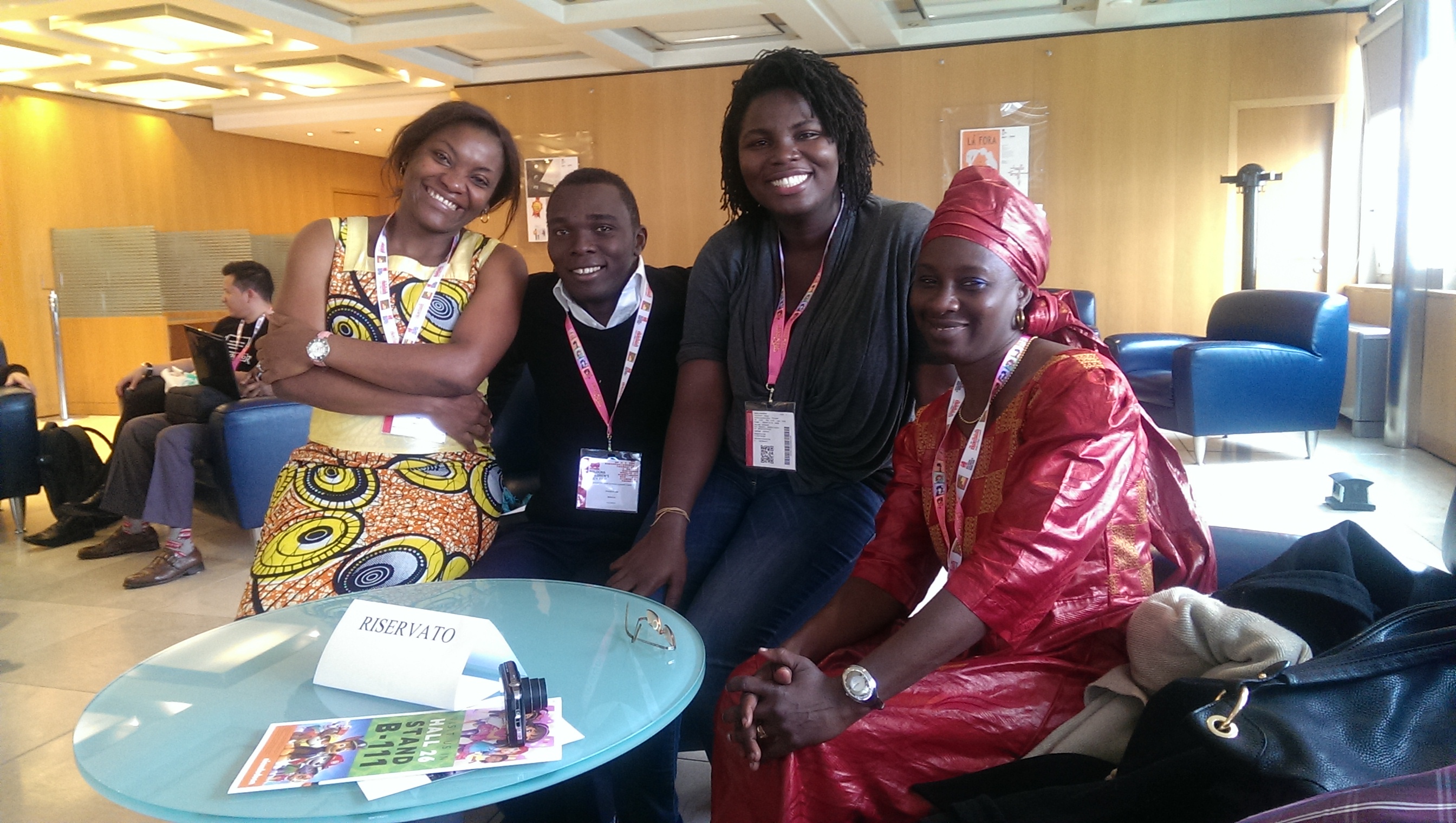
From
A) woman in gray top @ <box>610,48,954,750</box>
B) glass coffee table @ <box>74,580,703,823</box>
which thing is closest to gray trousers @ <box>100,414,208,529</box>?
glass coffee table @ <box>74,580,703,823</box>

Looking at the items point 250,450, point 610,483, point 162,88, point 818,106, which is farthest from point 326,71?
point 818,106

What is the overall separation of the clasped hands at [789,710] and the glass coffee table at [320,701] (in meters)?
0.10

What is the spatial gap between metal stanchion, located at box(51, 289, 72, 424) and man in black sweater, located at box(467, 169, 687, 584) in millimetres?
9164

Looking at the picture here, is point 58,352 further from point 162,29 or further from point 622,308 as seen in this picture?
point 622,308

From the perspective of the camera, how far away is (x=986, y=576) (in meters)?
1.29

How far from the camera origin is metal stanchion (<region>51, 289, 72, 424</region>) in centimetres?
937

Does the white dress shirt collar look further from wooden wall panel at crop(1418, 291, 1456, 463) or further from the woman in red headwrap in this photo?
wooden wall panel at crop(1418, 291, 1456, 463)

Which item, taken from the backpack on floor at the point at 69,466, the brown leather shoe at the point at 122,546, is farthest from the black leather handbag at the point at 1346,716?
the backpack on floor at the point at 69,466

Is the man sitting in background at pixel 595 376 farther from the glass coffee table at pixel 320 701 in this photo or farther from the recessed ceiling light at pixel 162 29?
the recessed ceiling light at pixel 162 29

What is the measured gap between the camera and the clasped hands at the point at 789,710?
1.24m

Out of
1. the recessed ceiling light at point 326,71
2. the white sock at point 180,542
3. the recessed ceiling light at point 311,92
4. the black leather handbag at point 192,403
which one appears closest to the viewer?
the white sock at point 180,542

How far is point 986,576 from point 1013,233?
552mm

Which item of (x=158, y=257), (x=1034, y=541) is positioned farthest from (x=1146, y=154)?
(x=158, y=257)

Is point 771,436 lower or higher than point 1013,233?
lower
